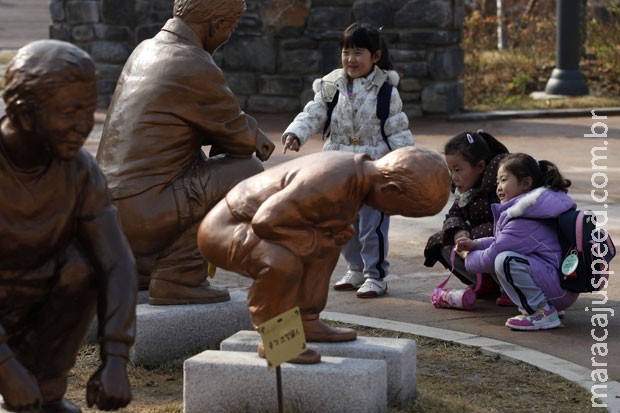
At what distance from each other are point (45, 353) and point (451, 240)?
148 inches

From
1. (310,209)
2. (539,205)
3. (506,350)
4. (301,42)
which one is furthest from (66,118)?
(301,42)

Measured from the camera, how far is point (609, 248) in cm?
668

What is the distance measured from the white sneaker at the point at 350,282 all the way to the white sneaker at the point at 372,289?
0.18 meters

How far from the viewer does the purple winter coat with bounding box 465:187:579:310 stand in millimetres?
6566

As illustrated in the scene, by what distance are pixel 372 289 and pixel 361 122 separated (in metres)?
1.01

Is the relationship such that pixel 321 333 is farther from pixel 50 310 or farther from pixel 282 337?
pixel 50 310

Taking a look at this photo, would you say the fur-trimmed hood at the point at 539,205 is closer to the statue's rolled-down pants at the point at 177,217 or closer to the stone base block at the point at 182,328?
the statue's rolled-down pants at the point at 177,217

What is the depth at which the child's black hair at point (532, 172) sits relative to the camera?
6746 millimetres

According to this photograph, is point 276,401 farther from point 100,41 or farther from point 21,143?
point 100,41

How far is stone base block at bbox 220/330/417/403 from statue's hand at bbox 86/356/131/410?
66.9 inches

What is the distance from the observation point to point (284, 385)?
4.90 meters

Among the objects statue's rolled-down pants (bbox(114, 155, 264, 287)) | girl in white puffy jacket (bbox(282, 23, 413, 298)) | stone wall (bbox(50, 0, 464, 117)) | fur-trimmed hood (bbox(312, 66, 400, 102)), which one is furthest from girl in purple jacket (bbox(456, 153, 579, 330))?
stone wall (bbox(50, 0, 464, 117))

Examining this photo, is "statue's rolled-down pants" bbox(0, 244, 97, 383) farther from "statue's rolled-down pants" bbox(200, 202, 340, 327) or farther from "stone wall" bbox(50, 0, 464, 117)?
"stone wall" bbox(50, 0, 464, 117)

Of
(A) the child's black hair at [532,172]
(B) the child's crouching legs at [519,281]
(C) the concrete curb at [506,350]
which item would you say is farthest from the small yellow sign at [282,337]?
(A) the child's black hair at [532,172]
